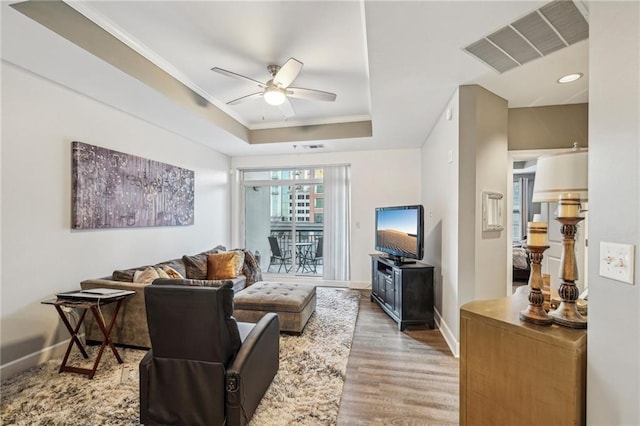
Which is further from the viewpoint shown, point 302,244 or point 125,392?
point 302,244

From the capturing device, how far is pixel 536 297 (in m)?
1.30

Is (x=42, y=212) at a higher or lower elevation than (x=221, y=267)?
higher

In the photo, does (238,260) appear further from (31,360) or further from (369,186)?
(369,186)

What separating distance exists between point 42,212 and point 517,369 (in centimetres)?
366

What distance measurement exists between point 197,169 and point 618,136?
4910 mm

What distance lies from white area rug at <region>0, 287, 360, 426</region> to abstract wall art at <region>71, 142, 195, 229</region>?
1.35 metres

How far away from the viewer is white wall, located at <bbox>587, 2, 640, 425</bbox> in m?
0.94

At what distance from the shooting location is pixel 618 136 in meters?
1.00

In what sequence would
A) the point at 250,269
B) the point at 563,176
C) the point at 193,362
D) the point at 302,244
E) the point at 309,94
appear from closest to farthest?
1. the point at 563,176
2. the point at 193,362
3. the point at 309,94
4. the point at 250,269
5. the point at 302,244

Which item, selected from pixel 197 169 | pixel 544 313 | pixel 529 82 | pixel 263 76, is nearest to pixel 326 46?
pixel 263 76

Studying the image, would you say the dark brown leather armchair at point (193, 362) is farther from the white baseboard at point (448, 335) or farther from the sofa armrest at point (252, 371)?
the white baseboard at point (448, 335)

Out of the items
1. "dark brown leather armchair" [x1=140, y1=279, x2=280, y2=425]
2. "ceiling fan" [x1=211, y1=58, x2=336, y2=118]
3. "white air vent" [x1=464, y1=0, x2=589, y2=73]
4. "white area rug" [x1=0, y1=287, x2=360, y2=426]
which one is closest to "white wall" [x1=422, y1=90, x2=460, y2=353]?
"white air vent" [x1=464, y1=0, x2=589, y2=73]

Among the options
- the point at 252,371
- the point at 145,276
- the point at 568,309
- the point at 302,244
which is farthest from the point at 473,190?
the point at 302,244

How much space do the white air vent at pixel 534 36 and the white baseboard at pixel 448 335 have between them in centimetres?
242
